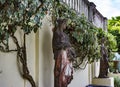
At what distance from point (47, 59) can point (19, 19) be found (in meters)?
1.88

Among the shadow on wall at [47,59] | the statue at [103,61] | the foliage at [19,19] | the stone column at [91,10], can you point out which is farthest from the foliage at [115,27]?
the foliage at [19,19]

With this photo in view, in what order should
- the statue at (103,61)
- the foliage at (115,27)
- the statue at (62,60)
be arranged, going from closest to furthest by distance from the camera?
the statue at (62,60) < the statue at (103,61) < the foliage at (115,27)

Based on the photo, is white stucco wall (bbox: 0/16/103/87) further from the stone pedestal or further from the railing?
the stone pedestal

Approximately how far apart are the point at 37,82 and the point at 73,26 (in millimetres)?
1664

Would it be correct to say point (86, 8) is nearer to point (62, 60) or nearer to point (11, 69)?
point (62, 60)

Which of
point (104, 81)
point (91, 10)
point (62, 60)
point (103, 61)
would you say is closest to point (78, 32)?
point (62, 60)

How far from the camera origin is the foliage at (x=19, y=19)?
3725mm

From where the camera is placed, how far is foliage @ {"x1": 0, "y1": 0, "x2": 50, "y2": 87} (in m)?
3.72

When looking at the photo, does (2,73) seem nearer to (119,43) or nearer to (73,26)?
(73,26)

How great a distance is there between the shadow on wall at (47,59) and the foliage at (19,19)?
87 centimetres

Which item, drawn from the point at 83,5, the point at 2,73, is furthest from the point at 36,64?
the point at 83,5

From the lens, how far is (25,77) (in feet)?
16.1

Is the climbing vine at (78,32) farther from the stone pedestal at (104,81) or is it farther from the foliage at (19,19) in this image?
the stone pedestal at (104,81)

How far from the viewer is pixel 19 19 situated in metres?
4.13
